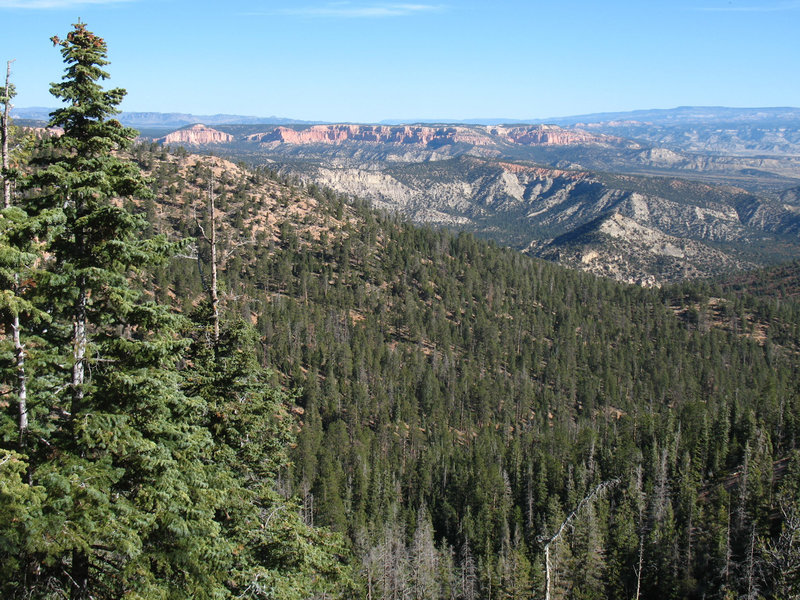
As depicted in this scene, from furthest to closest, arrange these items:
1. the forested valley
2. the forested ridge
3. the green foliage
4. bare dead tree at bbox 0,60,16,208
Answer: the forested ridge, bare dead tree at bbox 0,60,16,208, the forested valley, the green foliage

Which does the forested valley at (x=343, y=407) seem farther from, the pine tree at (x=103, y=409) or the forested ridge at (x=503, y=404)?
the forested ridge at (x=503, y=404)

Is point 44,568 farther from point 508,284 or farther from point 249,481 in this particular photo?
point 508,284

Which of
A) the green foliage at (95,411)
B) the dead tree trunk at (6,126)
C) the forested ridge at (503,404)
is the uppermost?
the dead tree trunk at (6,126)

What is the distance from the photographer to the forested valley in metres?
12.1

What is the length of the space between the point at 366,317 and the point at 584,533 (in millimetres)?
82783

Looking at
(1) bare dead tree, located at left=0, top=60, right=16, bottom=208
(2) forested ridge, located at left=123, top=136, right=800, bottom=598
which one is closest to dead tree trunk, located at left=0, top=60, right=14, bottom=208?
(1) bare dead tree, located at left=0, top=60, right=16, bottom=208

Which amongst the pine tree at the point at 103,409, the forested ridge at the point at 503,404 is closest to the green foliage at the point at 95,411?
the pine tree at the point at 103,409

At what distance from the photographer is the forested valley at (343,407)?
39.8 ft

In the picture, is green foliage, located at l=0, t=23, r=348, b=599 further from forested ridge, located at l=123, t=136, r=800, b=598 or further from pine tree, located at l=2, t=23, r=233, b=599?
forested ridge, located at l=123, t=136, r=800, b=598

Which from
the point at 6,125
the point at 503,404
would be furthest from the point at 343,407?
the point at 6,125

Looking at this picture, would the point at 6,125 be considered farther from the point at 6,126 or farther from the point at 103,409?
the point at 103,409

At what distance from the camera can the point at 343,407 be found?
10144 cm

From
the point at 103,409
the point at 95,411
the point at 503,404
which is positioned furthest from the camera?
the point at 503,404

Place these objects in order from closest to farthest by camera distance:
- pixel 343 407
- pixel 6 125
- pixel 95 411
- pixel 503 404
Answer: pixel 95 411
pixel 6 125
pixel 343 407
pixel 503 404
